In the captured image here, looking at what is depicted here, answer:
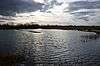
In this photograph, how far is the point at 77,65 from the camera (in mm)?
41719

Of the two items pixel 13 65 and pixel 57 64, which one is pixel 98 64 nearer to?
pixel 57 64

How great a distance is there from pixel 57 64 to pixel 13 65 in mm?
8441

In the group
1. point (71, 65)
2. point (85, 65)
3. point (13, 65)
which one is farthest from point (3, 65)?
point (85, 65)

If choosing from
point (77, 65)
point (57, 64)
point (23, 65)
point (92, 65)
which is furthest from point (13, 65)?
point (92, 65)

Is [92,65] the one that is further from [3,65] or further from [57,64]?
[3,65]

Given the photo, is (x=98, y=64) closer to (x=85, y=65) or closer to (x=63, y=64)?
(x=85, y=65)

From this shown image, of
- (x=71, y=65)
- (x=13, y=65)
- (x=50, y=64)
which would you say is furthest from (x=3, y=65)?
(x=71, y=65)

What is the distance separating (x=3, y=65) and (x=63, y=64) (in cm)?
1131

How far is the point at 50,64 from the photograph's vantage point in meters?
42.6

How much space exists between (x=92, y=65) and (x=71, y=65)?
3895 millimetres

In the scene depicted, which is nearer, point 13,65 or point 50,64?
point 13,65

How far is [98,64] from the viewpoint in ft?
141

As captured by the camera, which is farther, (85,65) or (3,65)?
(85,65)

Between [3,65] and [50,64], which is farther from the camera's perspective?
[50,64]
